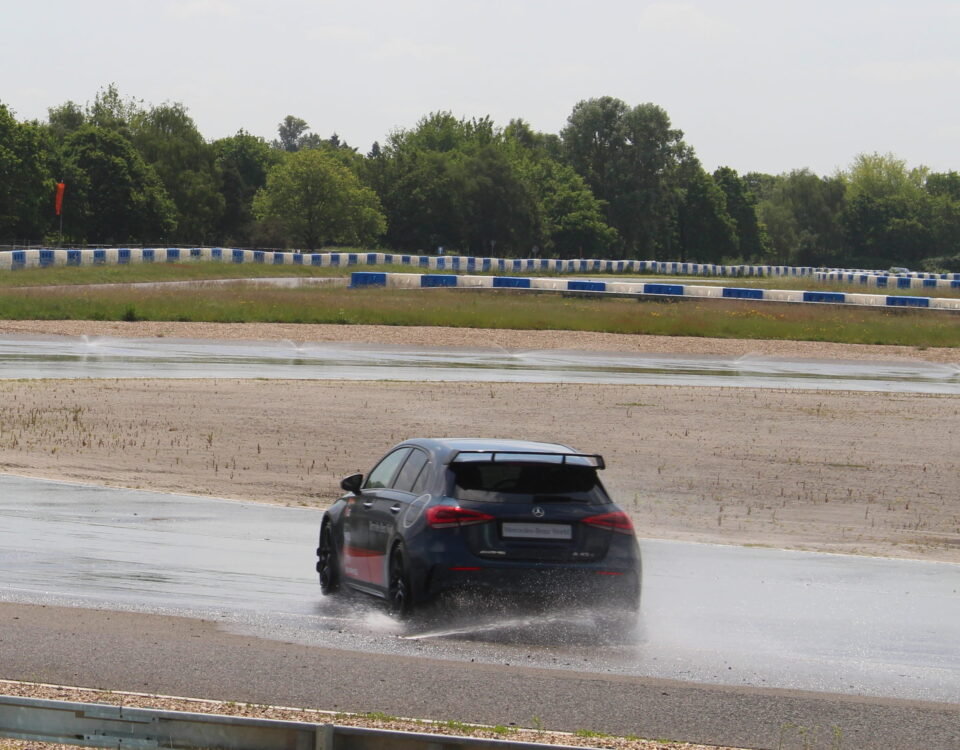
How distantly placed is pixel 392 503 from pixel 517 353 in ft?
100

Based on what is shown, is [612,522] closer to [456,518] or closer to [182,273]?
[456,518]

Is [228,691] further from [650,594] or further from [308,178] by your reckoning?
[308,178]

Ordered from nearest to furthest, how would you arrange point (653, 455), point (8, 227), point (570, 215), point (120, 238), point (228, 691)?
point (228, 691), point (653, 455), point (8, 227), point (120, 238), point (570, 215)

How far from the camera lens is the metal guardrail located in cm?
571

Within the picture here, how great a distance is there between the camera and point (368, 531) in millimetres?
10805

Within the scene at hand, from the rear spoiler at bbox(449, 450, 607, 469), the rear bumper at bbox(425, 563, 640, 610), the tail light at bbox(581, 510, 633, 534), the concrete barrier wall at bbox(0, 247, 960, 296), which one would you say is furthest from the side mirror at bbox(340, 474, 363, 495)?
the concrete barrier wall at bbox(0, 247, 960, 296)

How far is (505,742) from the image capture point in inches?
229

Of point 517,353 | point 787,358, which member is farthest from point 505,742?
point 787,358

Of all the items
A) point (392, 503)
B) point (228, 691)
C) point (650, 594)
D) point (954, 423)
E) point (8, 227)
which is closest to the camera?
point (228, 691)

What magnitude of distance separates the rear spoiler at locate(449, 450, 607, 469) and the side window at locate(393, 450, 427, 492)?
46cm

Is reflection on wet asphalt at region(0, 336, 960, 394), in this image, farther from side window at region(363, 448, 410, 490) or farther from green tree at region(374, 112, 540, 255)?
green tree at region(374, 112, 540, 255)

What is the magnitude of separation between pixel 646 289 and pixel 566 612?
5564 centimetres

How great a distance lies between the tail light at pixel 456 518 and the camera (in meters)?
9.72

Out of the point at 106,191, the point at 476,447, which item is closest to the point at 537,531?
the point at 476,447
